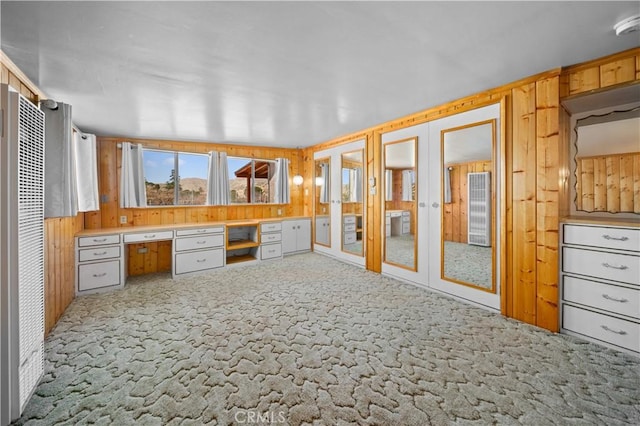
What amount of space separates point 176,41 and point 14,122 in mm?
1056

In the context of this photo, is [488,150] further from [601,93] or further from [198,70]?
[198,70]

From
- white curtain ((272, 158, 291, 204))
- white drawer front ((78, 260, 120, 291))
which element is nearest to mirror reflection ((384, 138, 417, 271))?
white curtain ((272, 158, 291, 204))

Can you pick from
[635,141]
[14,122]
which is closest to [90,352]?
[14,122]

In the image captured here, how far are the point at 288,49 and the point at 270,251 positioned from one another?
382cm

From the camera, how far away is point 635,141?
2432 millimetres

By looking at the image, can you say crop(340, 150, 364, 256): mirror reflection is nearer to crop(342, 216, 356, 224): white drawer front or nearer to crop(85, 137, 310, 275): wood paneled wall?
crop(342, 216, 356, 224): white drawer front

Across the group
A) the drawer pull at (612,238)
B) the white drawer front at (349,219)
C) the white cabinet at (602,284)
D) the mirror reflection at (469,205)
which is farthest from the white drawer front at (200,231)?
the drawer pull at (612,238)

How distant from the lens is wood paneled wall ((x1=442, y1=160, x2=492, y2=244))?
10.3 ft

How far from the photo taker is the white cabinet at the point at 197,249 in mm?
4156

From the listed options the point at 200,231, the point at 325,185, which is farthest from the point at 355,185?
the point at 200,231

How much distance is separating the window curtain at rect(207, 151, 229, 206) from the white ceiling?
5.81 ft

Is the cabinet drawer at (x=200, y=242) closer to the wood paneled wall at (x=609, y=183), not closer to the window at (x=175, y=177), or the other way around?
the window at (x=175, y=177)

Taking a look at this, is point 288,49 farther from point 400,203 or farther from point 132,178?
point 132,178

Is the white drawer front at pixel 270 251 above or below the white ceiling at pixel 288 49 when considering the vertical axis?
below
